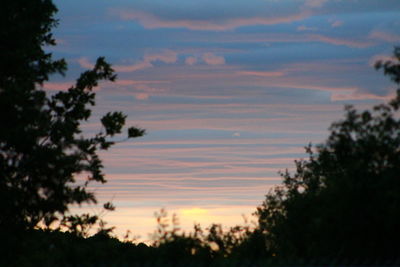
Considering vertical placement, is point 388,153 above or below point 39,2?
below

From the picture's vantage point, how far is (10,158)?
25.6m

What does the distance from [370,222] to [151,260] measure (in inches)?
311

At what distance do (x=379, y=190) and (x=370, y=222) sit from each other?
1199mm

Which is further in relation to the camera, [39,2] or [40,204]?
[39,2]

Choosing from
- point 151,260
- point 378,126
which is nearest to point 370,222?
point 378,126

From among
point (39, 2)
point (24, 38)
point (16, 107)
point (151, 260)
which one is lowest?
point (151, 260)

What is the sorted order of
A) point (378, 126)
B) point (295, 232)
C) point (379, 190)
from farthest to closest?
1. point (295, 232)
2. point (378, 126)
3. point (379, 190)

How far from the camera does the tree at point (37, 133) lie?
24.7m

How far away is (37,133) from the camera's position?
24547 millimetres

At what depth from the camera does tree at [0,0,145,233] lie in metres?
24.7

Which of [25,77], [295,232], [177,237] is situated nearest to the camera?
[177,237]

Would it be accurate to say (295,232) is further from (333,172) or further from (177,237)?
(177,237)

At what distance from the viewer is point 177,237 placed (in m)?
19.4

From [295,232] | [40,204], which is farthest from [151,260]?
[295,232]
